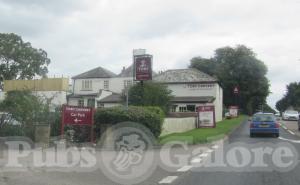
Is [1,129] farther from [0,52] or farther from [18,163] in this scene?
[0,52]

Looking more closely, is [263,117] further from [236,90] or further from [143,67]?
[236,90]

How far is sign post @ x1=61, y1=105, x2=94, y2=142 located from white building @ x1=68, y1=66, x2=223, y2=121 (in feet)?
129

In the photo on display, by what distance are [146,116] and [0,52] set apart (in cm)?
6484

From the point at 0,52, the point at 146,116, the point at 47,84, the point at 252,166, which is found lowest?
the point at 252,166

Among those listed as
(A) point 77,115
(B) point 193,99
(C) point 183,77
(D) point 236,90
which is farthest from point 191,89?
(A) point 77,115

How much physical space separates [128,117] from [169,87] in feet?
161

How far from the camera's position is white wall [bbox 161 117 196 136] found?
1111 inches

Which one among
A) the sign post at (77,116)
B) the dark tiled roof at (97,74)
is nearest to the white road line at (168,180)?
the sign post at (77,116)

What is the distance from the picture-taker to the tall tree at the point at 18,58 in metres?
83.4

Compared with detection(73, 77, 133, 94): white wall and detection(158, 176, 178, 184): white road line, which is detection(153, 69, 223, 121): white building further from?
detection(158, 176, 178, 184): white road line

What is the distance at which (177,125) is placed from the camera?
1249 inches

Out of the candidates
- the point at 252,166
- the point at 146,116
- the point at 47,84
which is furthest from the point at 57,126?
the point at 47,84

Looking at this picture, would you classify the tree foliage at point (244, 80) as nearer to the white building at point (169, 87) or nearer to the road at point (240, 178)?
the white building at point (169, 87)

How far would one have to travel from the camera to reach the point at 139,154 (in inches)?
720
